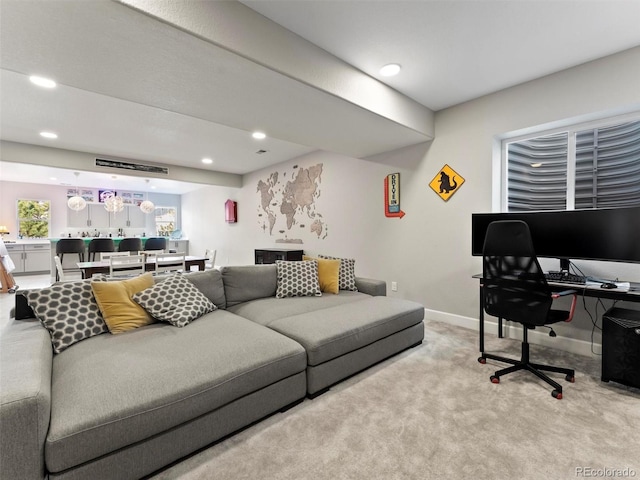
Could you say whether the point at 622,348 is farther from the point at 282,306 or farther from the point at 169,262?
the point at 169,262

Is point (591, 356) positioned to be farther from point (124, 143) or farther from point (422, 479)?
point (124, 143)

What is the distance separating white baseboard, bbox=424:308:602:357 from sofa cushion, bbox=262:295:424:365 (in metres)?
0.89

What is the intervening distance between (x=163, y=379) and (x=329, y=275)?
2.07 m

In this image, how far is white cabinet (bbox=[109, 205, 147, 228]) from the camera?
8850mm

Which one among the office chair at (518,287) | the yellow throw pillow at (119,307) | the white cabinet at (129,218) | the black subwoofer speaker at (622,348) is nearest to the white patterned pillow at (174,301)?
the yellow throw pillow at (119,307)

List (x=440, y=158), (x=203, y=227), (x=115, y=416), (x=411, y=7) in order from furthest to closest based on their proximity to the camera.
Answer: (x=203, y=227) < (x=440, y=158) < (x=411, y=7) < (x=115, y=416)

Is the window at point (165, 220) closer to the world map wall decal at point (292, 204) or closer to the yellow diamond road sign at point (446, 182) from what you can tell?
the world map wall decal at point (292, 204)

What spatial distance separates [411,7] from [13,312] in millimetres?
3303

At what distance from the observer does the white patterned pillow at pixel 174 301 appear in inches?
85.1

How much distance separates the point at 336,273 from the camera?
129 inches

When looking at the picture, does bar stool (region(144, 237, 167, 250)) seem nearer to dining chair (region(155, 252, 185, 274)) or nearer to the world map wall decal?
dining chair (region(155, 252, 185, 274))

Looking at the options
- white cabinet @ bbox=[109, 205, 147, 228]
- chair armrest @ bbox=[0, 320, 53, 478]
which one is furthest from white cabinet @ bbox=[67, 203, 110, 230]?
chair armrest @ bbox=[0, 320, 53, 478]

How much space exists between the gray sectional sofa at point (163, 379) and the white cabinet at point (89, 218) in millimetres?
8071

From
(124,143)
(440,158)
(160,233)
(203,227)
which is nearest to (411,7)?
(440,158)
